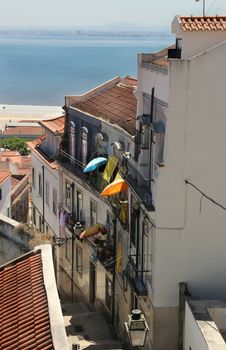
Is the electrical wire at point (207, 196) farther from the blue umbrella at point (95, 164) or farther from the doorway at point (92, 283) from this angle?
the doorway at point (92, 283)

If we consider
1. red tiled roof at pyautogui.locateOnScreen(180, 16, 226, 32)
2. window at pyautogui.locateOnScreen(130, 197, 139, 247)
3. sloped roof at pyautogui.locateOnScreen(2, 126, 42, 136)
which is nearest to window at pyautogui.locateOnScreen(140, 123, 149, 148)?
window at pyautogui.locateOnScreen(130, 197, 139, 247)

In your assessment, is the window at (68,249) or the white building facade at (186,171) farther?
the window at (68,249)

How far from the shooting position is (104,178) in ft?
86.5

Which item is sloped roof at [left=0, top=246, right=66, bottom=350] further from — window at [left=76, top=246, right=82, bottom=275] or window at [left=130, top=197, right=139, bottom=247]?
window at [left=76, top=246, right=82, bottom=275]

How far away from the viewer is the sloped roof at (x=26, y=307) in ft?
Result: 44.5

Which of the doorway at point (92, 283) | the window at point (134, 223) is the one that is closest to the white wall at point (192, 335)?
the window at point (134, 223)

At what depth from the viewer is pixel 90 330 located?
26234 mm

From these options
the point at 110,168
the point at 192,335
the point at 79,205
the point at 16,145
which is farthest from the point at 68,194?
the point at 16,145

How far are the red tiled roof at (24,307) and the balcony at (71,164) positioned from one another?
13.3 meters

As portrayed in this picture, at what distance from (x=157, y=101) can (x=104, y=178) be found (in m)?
6.96

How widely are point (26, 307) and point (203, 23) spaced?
9.35 m

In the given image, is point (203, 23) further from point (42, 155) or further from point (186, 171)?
point (42, 155)

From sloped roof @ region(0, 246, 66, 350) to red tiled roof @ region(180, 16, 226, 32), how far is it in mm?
7274

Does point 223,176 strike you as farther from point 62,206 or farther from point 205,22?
point 62,206
